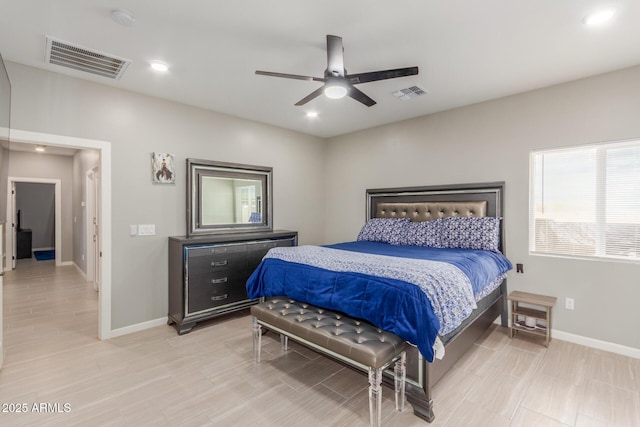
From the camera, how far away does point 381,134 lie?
4863mm

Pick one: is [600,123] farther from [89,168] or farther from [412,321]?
[89,168]

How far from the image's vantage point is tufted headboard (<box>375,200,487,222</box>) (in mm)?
3734

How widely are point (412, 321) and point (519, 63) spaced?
2608mm

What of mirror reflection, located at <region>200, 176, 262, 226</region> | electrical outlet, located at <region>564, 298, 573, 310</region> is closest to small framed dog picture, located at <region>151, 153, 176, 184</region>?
mirror reflection, located at <region>200, 176, 262, 226</region>

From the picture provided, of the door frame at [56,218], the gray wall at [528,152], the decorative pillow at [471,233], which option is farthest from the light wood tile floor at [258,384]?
the door frame at [56,218]

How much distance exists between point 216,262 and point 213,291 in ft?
1.16

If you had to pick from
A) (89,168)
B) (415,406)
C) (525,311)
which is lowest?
(415,406)

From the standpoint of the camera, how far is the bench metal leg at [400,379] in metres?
2.11

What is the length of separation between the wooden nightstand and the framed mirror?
3393 millimetres

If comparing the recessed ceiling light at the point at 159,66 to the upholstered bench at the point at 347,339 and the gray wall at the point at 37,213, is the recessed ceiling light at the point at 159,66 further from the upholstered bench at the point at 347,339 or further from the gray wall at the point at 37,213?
the gray wall at the point at 37,213

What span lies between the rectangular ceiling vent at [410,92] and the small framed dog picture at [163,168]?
2864 millimetres

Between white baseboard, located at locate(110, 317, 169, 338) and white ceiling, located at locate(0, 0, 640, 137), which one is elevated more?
white ceiling, located at locate(0, 0, 640, 137)

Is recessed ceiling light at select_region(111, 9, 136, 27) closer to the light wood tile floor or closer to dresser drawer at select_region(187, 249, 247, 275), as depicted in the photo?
dresser drawer at select_region(187, 249, 247, 275)

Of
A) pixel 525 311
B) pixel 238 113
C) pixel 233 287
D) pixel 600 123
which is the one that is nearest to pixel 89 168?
pixel 238 113
